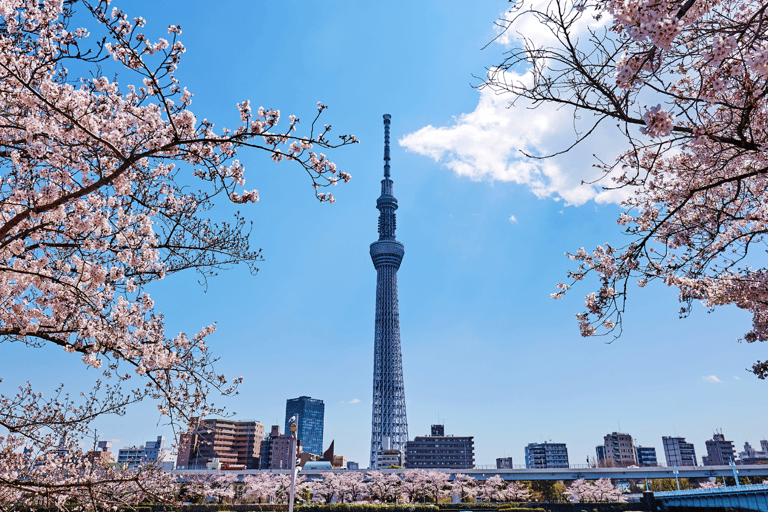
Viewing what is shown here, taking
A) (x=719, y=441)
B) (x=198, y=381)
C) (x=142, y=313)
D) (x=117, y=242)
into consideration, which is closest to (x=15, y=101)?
(x=117, y=242)

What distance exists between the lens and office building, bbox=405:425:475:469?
332 ft

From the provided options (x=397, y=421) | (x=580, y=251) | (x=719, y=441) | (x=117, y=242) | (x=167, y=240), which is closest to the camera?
(x=117, y=242)

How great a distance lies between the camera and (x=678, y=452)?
119 metres

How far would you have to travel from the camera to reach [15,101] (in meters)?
4.82

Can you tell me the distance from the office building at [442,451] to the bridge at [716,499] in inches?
2107

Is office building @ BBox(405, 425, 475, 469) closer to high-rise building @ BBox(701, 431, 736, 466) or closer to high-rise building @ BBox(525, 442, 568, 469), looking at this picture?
high-rise building @ BBox(525, 442, 568, 469)

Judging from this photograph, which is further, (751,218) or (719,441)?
(719,441)

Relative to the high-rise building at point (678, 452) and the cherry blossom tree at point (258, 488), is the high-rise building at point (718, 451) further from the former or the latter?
the cherry blossom tree at point (258, 488)

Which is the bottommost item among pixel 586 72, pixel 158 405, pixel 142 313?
pixel 158 405

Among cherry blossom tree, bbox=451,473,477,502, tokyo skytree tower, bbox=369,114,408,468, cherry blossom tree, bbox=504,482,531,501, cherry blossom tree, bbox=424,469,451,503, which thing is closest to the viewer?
cherry blossom tree, bbox=451,473,477,502

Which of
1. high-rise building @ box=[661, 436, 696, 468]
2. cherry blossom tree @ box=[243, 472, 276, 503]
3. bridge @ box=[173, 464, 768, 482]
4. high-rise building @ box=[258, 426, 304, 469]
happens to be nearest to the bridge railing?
bridge @ box=[173, 464, 768, 482]

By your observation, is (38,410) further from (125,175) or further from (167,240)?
(125,175)

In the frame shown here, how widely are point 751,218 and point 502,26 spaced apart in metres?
5.64

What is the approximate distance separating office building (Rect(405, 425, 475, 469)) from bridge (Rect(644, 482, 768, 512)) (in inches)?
2107
